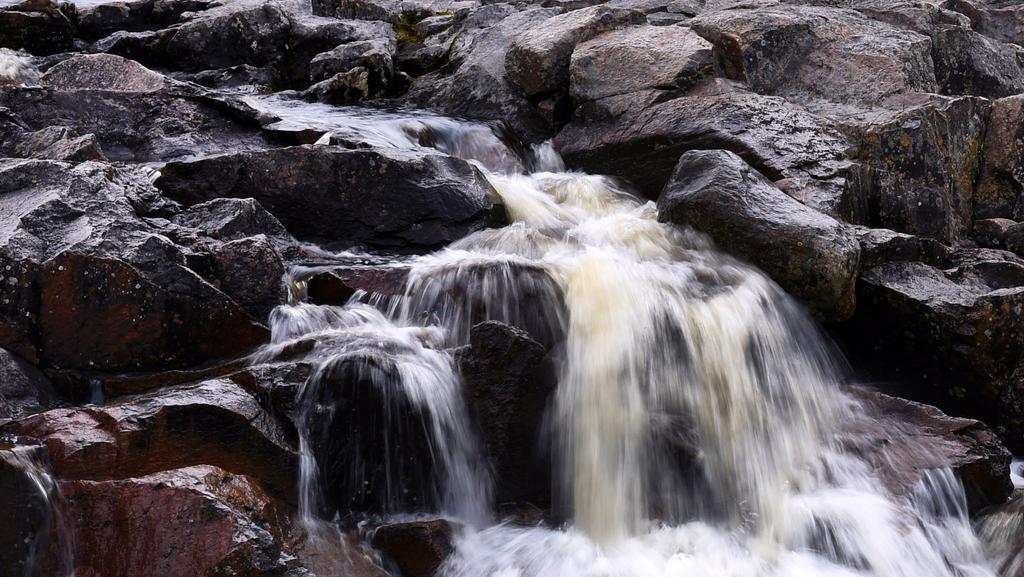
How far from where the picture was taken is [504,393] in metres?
5.88

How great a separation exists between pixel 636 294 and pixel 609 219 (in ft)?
6.48

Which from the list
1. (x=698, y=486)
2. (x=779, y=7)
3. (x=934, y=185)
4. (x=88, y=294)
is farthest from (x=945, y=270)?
(x=88, y=294)

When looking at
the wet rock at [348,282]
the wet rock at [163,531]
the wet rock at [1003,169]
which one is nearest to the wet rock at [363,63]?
the wet rock at [348,282]

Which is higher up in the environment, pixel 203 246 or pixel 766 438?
pixel 203 246

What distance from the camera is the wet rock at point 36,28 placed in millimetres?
13445

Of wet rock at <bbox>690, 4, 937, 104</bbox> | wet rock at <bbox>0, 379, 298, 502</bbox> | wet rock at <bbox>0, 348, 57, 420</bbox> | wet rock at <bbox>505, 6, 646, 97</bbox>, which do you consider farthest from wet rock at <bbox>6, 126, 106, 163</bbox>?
wet rock at <bbox>690, 4, 937, 104</bbox>

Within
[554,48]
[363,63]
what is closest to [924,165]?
[554,48]

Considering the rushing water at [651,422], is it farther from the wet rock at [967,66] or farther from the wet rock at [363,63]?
the wet rock at [967,66]

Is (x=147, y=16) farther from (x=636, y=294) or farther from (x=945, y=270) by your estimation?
(x=945, y=270)

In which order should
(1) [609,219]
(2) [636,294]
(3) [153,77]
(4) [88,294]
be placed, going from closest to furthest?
1. (4) [88,294]
2. (2) [636,294]
3. (1) [609,219]
4. (3) [153,77]

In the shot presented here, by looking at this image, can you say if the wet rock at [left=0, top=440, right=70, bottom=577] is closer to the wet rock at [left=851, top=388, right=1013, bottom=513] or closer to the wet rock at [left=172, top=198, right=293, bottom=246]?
the wet rock at [left=172, top=198, right=293, bottom=246]

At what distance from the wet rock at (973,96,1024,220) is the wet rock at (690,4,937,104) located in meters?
1.07

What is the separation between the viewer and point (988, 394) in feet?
23.2

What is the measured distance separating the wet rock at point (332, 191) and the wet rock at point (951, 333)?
3.82 metres
